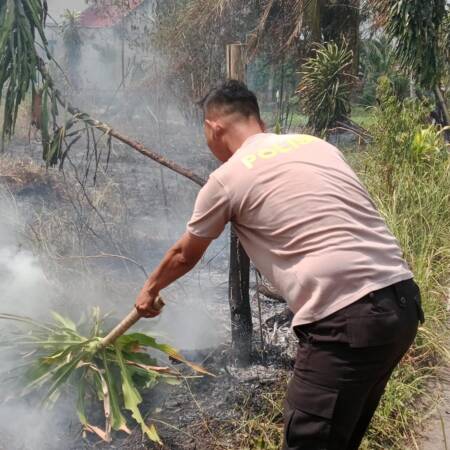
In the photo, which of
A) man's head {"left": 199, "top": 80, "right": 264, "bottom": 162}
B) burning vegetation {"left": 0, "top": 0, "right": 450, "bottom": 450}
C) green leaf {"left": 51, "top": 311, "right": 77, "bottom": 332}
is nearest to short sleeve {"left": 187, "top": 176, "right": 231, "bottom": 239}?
man's head {"left": 199, "top": 80, "right": 264, "bottom": 162}

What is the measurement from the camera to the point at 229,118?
6.70 feet

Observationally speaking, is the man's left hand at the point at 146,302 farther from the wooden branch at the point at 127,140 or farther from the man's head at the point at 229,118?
the wooden branch at the point at 127,140

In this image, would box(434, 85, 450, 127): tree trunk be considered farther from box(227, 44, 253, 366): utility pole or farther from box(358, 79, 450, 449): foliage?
box(227, 44, 253, 366): utility pole

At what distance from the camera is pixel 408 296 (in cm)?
188

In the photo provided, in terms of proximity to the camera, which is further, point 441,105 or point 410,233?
point 441,105

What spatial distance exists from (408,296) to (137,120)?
9.32m

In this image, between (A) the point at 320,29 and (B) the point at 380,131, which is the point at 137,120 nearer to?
(A) the point at 320,29

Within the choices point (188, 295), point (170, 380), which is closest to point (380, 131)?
point (188, 295)

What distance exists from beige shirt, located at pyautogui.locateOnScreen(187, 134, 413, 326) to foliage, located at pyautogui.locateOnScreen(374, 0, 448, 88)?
782 cm

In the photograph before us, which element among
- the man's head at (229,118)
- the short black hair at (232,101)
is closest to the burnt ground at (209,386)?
the man's head at (229,118)

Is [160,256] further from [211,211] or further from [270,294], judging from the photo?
[211,211]

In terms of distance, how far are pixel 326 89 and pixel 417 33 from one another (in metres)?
1.61

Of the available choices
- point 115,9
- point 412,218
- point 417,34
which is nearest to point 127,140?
point 412,218

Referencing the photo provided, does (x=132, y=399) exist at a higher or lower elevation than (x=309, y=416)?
lower
